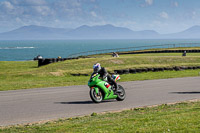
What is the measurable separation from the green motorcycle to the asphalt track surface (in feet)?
0.76

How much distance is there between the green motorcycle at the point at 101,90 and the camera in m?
12.1

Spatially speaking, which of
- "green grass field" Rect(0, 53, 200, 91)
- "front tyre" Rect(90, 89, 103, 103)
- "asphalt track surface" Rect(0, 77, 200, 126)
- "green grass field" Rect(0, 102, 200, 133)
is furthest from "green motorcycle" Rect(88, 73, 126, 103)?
"green grass field" Rect(0, 53, 200, 91)

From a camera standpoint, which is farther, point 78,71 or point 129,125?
point 78,71

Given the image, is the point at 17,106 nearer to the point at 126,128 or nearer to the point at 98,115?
the point at 98,115

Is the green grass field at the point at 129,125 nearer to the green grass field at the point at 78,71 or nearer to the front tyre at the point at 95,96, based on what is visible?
the front tyre at the point at 95,96

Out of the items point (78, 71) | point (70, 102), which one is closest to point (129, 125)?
point (70, 102)

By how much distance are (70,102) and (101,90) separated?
1.24 meters

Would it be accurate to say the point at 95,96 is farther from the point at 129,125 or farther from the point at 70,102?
the point at 129,125

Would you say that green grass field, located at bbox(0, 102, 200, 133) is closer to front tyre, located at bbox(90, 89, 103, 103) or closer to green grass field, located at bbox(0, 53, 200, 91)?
front tyre, located at bbox(90, 89, 103, 103)

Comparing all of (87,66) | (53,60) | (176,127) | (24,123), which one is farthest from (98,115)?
(53,60)

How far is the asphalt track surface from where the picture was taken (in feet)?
33.3

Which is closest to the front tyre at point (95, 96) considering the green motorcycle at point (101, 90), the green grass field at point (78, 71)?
the green motorcycle at point (101, 90)

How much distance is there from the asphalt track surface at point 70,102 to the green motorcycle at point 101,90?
23 centimetres

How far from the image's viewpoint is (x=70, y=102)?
1264cm
